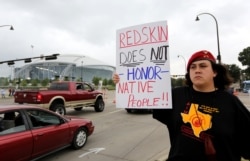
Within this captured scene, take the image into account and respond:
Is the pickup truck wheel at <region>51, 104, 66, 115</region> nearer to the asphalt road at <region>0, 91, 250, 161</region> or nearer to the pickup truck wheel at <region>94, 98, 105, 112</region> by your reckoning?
the asphalt road at <region>0, 91, 250, 161</region>

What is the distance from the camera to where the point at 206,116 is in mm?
2359

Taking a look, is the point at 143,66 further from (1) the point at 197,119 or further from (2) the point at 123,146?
(2) the point at 123,146

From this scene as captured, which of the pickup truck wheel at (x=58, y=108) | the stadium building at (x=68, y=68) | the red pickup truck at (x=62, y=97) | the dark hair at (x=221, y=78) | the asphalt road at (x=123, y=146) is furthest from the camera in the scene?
the stadium building at (x=68, y=68)

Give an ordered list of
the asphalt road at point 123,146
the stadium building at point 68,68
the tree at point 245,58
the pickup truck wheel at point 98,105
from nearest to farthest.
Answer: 1. the asphalt road at point 123,146
2. the pickup truck wheel at point 98,105
3. the tree at point 245,58
4. the stadium building at point 68,68

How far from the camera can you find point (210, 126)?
232 cm

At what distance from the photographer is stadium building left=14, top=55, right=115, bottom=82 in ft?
444

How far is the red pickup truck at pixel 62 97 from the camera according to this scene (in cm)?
1307

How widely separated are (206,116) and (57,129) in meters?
5.04

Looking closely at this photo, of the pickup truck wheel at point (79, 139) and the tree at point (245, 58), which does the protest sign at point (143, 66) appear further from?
the tree at point (245, 58)

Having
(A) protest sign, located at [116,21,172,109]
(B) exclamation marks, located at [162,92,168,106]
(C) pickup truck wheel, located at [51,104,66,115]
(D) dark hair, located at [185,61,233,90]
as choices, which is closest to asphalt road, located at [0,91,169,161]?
(C) pickup truck wheel, located at [51,104,66,115]

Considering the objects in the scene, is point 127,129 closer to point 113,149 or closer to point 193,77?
A: point 113,149

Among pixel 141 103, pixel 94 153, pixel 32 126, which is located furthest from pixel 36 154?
pixel 141 103

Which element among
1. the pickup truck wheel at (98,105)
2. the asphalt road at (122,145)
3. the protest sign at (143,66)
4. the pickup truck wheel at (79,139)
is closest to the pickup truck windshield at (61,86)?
the pickup truck wheel at (98,105)

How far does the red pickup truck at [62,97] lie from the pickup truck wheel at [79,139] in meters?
5.59
